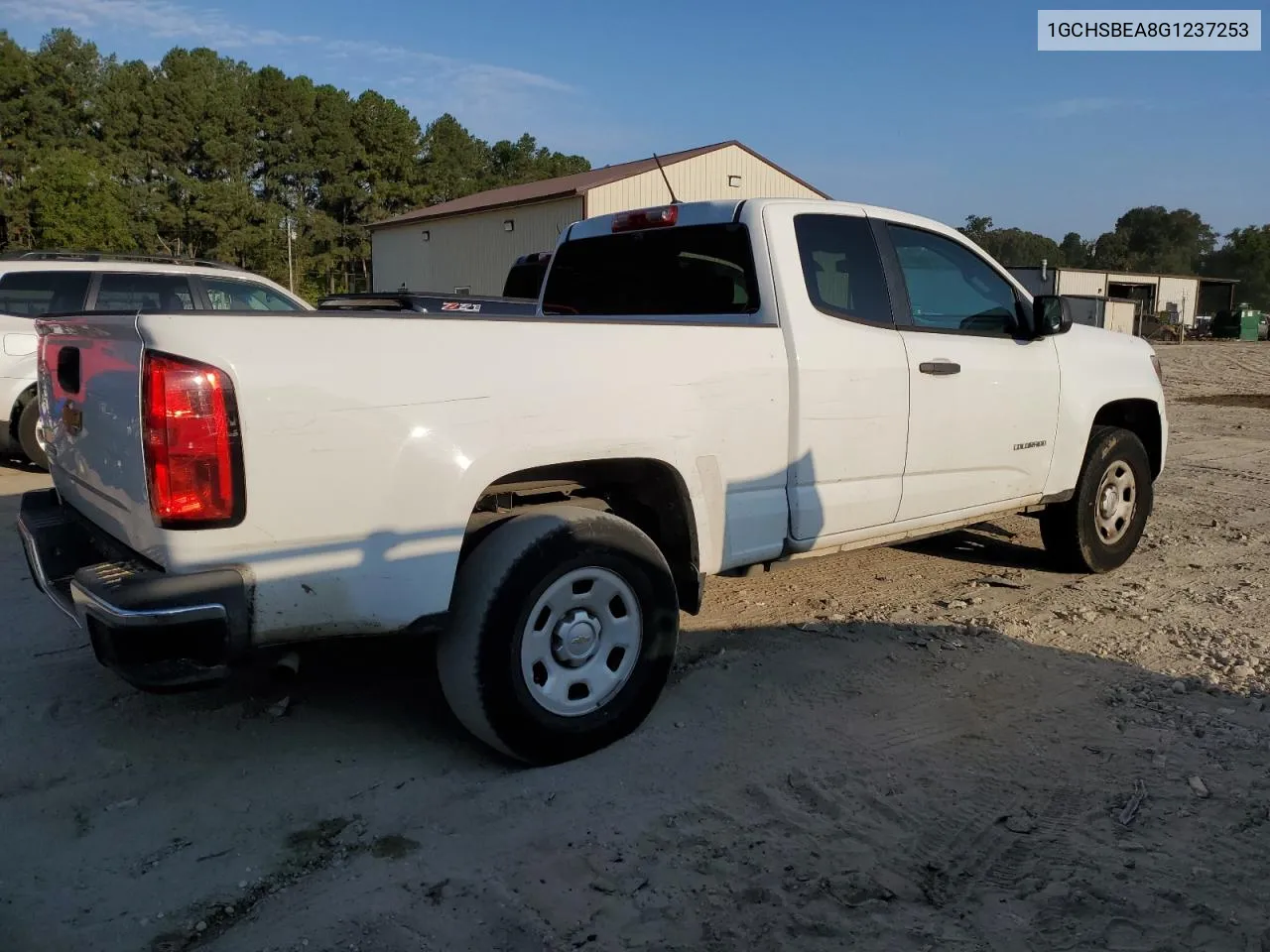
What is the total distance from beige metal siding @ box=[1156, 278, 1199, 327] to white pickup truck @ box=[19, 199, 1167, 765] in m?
55.7

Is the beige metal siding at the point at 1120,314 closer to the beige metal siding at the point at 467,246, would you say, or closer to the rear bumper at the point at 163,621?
the beige metal siding at the point at 467,246

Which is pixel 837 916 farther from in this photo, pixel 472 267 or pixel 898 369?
pixel 472 267

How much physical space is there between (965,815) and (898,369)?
199 cm

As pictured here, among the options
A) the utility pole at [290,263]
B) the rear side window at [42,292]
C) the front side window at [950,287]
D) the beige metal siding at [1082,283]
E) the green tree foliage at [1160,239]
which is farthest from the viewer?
the green tree foliage at [1160,239]

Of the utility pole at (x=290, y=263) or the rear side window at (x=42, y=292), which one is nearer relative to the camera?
the rear side window at (x=42, y=292)

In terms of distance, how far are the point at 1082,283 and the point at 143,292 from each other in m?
45.8

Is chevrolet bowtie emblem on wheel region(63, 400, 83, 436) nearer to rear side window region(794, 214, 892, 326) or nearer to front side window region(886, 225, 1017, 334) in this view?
rear side window region(794, 214, 892, 326)

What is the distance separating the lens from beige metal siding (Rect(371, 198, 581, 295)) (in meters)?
28.7

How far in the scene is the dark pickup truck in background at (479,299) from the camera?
8.54 m

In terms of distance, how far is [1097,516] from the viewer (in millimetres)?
5629

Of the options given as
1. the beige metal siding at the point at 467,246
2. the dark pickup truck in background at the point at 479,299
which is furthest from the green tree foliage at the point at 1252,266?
the dark pickup truck in background at the point at 479,299

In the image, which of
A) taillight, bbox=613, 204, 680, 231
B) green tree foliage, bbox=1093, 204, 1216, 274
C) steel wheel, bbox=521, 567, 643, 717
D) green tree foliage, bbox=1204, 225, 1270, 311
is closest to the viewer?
steel wheel, bbox=521, 567, 643, 717

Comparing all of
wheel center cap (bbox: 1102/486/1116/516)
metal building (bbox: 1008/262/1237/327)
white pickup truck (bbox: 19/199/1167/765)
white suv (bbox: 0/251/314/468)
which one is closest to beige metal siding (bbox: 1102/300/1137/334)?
metal building (bbox: 1008/262/1237/327)

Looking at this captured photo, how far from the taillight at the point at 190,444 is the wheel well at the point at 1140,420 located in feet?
15.7
